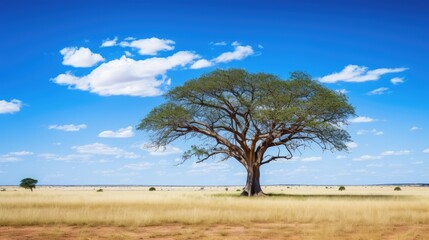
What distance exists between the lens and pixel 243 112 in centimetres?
4153

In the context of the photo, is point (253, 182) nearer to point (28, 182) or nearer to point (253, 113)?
point (253, 113)

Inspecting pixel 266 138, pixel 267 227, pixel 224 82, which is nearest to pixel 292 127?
pixel 266 138

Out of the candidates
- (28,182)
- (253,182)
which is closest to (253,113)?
(253,182)

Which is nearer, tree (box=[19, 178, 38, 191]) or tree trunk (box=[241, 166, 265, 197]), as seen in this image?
tree trunk (box=[241, 166, 265, 197])

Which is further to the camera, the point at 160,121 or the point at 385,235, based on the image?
the point at 160,121

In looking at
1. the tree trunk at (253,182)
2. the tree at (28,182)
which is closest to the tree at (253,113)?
the tree trunk at (253,182)

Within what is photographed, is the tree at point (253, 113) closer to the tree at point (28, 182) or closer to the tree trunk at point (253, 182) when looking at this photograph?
the tree trunk at point (253, 182)

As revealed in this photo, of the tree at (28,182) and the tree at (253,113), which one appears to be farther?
the tree at (28,182)

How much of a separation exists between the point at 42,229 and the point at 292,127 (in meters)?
27.2

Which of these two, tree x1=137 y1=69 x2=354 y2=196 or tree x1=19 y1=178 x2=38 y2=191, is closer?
tree x1=137 y1=69 x2=354 y2=196

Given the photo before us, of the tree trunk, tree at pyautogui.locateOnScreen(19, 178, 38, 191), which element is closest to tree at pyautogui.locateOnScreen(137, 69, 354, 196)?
the tree trunk

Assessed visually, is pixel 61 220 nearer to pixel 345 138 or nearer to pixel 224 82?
pixel 224 82

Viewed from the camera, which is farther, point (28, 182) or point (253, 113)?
point (28, 182)

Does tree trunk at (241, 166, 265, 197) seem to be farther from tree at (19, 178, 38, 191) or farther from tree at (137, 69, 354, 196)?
tree at (19, 178, 38, 191)
